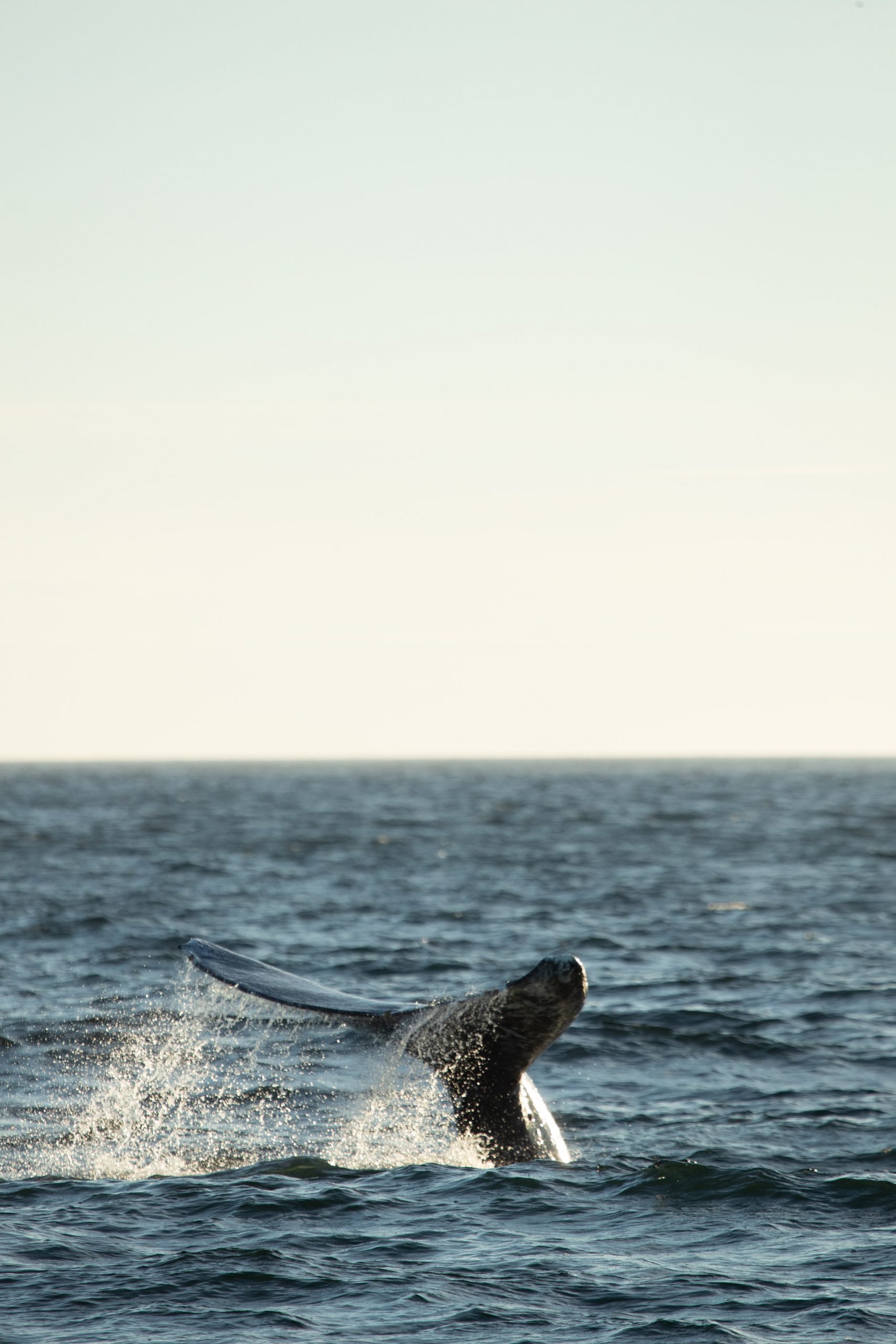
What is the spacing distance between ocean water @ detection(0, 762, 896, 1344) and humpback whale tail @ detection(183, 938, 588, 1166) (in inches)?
20.5

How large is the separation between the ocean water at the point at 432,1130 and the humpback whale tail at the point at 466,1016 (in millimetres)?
522

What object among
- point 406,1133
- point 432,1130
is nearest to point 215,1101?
point 406,1133

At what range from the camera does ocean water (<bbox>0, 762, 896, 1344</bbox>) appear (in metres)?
8.41

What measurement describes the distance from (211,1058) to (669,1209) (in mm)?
6221

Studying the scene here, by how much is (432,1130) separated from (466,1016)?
3.44 m

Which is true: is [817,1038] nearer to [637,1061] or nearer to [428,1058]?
[637,1061]

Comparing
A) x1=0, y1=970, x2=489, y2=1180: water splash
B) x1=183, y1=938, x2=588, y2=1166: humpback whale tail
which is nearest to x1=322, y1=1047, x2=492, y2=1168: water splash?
x1=0, y1=970, x2=489, y2=1180: water splash

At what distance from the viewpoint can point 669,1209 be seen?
1029cm

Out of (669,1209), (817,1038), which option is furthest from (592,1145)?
(817,1038)

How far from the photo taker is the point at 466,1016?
9.05 metres

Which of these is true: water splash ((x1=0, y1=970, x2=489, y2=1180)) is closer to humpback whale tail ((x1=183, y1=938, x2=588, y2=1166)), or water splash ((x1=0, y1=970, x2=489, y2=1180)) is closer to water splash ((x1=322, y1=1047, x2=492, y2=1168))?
water splash ((x1=322, y1=1047, x2=492, y2=1168))

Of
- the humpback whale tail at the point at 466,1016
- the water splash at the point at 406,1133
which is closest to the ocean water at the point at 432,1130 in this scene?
the water splash at the point at 406,1133

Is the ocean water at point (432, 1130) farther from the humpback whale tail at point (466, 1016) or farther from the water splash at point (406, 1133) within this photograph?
the humpback whale tail at point (466, 1016)

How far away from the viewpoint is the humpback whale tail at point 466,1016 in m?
8.66
